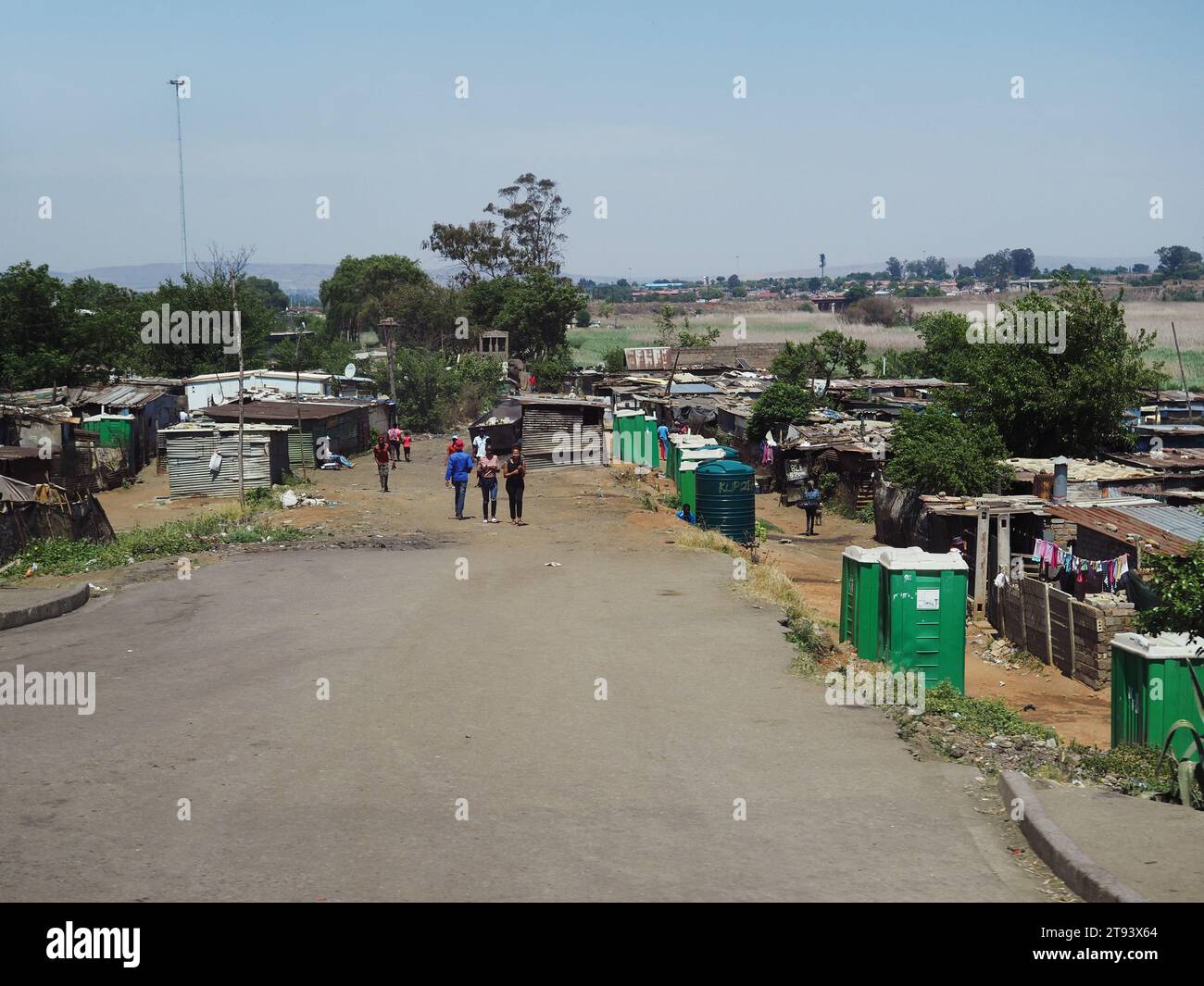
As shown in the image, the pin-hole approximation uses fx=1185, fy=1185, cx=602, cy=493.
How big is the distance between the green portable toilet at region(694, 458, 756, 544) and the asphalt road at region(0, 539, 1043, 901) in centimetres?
871

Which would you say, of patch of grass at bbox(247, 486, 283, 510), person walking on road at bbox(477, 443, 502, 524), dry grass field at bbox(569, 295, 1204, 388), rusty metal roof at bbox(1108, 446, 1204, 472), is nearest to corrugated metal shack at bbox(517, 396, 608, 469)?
patch of grass at bbox(247, 486, 283, 510)

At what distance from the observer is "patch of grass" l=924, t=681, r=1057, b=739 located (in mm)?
8820

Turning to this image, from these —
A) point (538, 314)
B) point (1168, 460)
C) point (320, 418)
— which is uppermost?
point (538, 314)

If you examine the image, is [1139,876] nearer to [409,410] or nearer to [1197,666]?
[1197,666]

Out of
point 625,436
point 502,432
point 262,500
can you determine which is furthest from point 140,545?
point 625,436

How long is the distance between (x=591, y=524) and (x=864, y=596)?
10215mm

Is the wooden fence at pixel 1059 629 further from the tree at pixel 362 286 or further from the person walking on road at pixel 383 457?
the tree at pixel 362 286

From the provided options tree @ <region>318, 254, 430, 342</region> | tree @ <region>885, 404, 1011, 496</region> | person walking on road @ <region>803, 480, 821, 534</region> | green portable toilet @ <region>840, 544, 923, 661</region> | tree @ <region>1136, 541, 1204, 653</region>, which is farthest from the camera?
tree @ <region>318, 254, 430, 342</region>

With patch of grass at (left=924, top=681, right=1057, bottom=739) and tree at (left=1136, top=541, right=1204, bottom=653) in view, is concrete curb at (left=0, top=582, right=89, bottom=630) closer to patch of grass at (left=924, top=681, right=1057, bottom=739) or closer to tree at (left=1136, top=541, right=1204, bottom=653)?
patch of grass at (left=924, top=681, right=1057, bottom=739)

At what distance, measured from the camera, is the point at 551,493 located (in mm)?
27328

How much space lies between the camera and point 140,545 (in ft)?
60.8

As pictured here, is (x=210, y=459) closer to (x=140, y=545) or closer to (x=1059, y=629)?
Result: (x=140, y=545)
